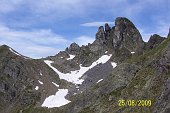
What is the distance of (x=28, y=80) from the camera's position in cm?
18988

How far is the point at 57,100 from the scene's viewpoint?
159 m

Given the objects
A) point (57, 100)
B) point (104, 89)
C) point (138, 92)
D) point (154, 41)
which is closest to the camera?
point (138, 92)

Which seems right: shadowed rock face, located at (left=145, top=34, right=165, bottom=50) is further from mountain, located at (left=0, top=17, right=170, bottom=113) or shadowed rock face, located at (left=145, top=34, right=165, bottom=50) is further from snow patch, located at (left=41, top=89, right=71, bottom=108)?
snow patch, located at (left=41, top=89, right=71, bottom=108)

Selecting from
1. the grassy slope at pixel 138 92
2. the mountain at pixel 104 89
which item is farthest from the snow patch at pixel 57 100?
the grassy slope at pixel 138 92

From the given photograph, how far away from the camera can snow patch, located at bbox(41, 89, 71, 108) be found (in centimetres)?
15325

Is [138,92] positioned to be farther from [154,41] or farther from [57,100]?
[154,41]

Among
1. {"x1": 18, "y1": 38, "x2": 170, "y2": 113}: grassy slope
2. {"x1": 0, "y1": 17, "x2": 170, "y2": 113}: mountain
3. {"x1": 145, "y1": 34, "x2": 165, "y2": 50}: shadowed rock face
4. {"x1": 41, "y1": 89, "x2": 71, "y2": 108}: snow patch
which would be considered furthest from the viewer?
{"x1": 145, "y1": 34, "x2": 165, "y2": 50}: shadowed rock face

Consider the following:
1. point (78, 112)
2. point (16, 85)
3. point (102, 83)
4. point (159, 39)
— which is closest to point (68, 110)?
point (78, 112)

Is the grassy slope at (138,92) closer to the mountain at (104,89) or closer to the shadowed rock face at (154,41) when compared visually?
the mountain at (104,89)

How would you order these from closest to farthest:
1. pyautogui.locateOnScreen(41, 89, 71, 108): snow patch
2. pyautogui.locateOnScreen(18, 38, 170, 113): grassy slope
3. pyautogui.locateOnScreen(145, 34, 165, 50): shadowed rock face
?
1. pyautogui.locateOnScreen(18, 38, 170, 113): grassy slope
2. pyautogui.locateOnScreen(41, 89, 71, 108): snow patch
3. pyautogui.locateOnScreen(145, 34, 165, 50): shadowed rock face

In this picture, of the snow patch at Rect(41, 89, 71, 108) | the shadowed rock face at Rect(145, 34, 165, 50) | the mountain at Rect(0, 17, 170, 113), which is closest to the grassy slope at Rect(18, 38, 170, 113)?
the mountain at Rect(0, 17, 170, 113)

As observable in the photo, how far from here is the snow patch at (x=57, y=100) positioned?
153250 mm

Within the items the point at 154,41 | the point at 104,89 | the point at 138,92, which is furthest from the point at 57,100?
the point at 154,41

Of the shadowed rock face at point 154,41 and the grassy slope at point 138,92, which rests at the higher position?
Answer: the shadowed rock face at point 154,41
